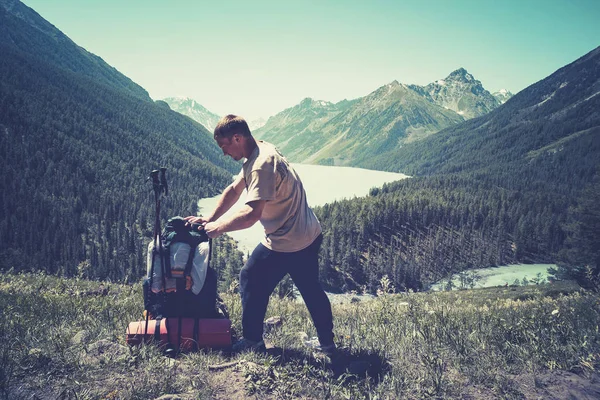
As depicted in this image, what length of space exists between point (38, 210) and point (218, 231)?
173m

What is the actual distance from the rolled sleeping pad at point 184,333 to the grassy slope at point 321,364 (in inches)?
8.9

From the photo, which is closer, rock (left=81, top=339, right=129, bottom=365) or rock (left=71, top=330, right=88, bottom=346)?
rock (left=81, top=339, right=129, bottom=365)

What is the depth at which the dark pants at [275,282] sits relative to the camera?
509cm

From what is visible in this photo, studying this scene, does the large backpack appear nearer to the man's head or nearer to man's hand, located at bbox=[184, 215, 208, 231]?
man's hand, located at bbox=[184, 215, 208, 231]

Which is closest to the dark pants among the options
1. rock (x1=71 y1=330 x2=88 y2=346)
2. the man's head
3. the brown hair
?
the man's head

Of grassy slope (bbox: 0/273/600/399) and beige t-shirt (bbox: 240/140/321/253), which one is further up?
beige t-shirt (bbox: 240/140/321/253)

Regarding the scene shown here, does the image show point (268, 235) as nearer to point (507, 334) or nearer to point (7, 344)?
point (7, 344)

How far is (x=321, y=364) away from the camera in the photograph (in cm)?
495

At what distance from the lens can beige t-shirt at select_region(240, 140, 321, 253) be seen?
14.6 ft

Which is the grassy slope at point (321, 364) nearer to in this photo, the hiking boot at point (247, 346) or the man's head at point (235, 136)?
Result: the hiking boot at point (247, 346)

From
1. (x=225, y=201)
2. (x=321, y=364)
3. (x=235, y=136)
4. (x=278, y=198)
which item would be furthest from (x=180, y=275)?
(x=321, y=364)

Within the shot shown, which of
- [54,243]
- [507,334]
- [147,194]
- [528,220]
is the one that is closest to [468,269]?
[528,220]

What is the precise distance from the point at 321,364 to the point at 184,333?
6.92 ft

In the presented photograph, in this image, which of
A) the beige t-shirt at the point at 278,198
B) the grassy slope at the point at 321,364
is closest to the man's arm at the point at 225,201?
the beige t-shirt at the point at 278,198
